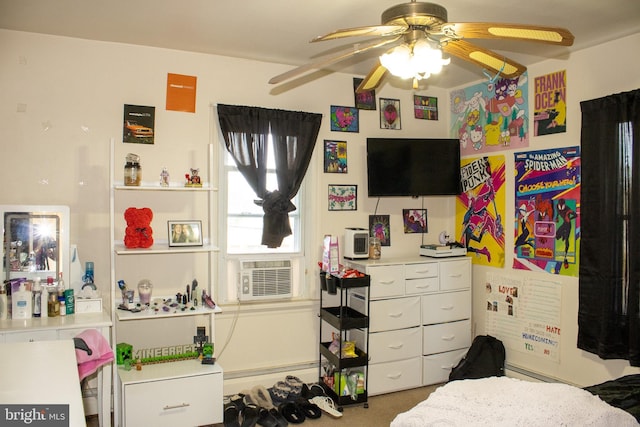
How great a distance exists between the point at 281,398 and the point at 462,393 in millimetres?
1794

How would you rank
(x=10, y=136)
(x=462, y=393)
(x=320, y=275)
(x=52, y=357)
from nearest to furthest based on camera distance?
(x=52, y=357) → (x=462, y=393) → (x=10, y=136) → (x=320, y=275)

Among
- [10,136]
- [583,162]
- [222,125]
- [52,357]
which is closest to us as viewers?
[52,357]

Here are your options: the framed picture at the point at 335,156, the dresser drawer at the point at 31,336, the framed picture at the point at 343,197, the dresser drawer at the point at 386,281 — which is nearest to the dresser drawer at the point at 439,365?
the dresser drawer at the point at 386,281

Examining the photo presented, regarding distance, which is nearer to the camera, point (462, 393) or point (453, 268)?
point (462, 393)

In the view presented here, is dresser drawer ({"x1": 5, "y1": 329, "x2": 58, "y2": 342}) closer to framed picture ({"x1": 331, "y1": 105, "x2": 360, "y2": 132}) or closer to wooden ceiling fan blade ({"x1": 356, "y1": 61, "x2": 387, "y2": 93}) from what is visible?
wooden ceiling fan blade ({"x1": 356, "y1": 61, "x2": 387, "y2": 93})

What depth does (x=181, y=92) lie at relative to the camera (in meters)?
3.54

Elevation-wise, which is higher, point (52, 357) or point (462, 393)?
point (52, 357)

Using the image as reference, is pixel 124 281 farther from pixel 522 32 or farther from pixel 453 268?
pixel 522 32

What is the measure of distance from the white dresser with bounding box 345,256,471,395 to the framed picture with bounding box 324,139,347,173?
0.79 meters

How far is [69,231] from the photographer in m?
3.24

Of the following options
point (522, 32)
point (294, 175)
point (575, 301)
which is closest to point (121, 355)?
point (294, 175)

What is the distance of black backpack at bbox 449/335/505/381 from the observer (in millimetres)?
3859

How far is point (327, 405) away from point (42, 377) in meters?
2.49

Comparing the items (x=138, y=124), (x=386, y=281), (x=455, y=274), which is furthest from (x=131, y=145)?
(x=455, y=274)
